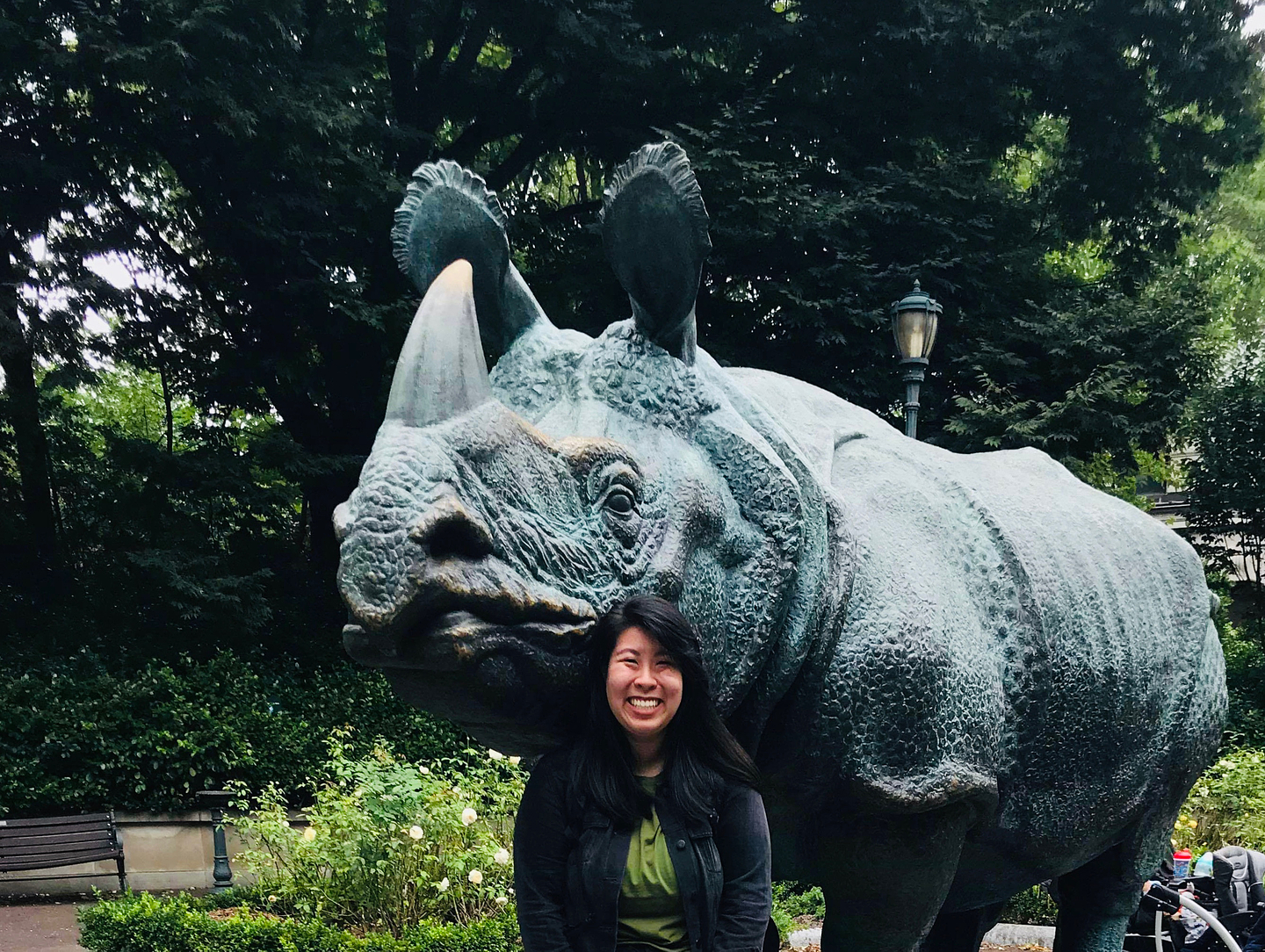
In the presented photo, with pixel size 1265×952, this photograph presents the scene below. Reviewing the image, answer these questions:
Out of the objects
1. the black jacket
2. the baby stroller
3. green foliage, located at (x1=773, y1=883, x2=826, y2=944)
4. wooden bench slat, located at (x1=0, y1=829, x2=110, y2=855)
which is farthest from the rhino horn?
wooden bench slat, located at (x1=0, y1=829, x2=110, y2=855)

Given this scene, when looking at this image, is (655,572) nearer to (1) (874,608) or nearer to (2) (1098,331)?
(1) (874,608)

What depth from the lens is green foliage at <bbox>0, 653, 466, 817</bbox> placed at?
10.6 metres

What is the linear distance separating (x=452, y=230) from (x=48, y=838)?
9496 mm

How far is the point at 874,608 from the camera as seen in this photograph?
2.40 meters

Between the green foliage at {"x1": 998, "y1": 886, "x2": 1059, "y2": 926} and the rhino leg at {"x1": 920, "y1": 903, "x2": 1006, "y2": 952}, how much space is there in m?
4.61

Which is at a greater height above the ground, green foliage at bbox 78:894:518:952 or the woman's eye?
the woman's eye

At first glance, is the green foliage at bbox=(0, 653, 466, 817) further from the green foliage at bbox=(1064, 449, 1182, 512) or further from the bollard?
the green foliage at bbox=(1064, 449, 1182, 512)

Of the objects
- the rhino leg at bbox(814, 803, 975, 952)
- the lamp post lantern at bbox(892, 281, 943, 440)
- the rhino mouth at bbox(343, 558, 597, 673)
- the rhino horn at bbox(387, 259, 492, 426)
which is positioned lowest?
the rhino leg at bbox(814, 803, 975, 952)

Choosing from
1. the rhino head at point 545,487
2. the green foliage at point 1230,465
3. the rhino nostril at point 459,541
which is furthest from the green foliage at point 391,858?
the green foliage at point 1230,465

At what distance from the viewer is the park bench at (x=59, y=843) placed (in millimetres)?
9594

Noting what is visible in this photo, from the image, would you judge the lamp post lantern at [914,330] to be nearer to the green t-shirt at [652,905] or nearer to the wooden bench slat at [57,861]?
the wooden bench slat at [57,861]

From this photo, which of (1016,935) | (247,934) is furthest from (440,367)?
(1016,935)

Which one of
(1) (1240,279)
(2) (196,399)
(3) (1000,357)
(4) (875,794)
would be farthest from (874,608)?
(1) (1240,279)

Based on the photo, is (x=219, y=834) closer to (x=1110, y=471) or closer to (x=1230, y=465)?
(x=1110, y=471)
